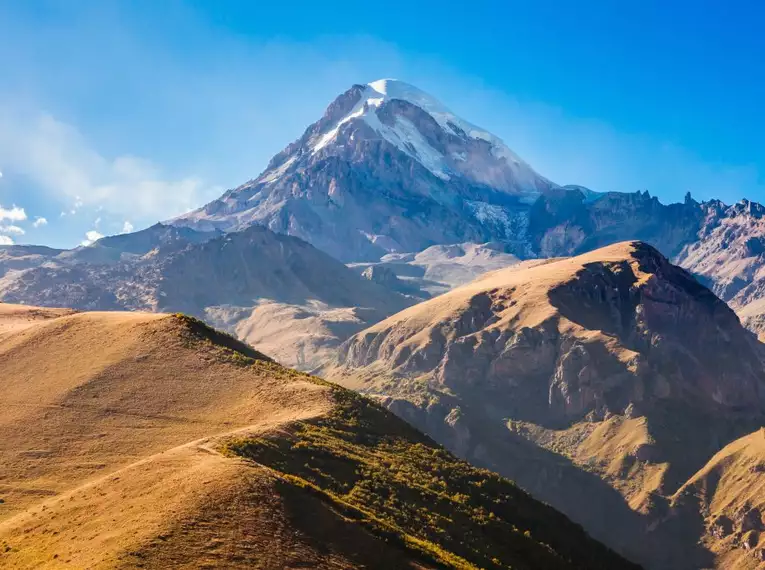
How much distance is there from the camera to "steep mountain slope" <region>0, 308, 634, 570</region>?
219 feet

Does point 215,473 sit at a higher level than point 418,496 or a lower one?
higher

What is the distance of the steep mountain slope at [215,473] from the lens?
66750 mm

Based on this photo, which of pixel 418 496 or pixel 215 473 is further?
pixel 418 496

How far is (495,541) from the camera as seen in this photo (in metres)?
91.1

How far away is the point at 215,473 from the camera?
75.4m

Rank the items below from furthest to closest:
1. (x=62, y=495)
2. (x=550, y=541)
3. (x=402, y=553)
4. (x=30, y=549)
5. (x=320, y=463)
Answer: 1. (x=550, y=541)
2. (x=320, y=463)
3. (x=62, y=495)
4. (x=402, y=553)
5. (x=30, y=549)

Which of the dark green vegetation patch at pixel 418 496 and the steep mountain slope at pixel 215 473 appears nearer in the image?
the steep mountain slope at pixel 215 473

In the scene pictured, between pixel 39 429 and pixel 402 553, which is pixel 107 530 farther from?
pixel 39 429

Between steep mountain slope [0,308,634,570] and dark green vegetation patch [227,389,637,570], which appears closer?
steep mountain slope [0,308,634,570]

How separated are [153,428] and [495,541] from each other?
41535 millimetres

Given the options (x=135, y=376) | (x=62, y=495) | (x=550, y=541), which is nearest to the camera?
(x=62, y=495)

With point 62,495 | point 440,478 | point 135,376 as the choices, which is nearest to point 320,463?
point 440,478

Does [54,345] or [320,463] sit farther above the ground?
[54,345]

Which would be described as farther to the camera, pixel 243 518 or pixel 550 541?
pixel 550 541
